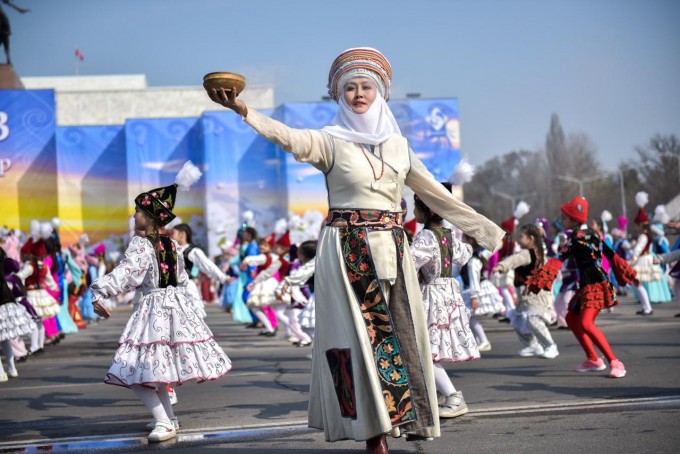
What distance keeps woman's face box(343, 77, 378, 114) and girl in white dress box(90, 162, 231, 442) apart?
7.42ft

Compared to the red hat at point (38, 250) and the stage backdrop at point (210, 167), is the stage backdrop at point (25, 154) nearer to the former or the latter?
the stage backdrop at point (210, 167)

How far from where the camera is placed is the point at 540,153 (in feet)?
266

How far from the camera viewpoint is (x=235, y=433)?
690 cm

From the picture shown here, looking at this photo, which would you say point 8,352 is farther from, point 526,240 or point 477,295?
point 526,240

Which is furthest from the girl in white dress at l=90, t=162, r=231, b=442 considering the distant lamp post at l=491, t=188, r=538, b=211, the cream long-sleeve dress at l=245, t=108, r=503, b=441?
the distant lamp post at l=491, t=188, r=538, b=211

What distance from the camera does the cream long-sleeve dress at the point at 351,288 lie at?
5195mm

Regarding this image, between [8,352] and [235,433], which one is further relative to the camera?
[8,352]

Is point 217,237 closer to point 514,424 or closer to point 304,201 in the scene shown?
point 304,201

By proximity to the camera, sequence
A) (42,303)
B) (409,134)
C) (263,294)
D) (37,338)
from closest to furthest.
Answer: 1. (37,338)
2. (42,303)
3. (263,294)
4. (409,134)

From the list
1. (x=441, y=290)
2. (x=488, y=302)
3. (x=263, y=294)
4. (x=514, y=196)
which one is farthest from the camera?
(x=514, y=196)

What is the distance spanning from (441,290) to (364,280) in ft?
9.00

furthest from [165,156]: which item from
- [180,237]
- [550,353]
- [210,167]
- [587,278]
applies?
[587,278]

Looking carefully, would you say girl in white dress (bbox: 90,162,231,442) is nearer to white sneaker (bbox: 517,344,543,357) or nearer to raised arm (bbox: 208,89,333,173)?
raised arm (bbox: 208,89,333,173)

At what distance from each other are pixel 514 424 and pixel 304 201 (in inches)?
1319
